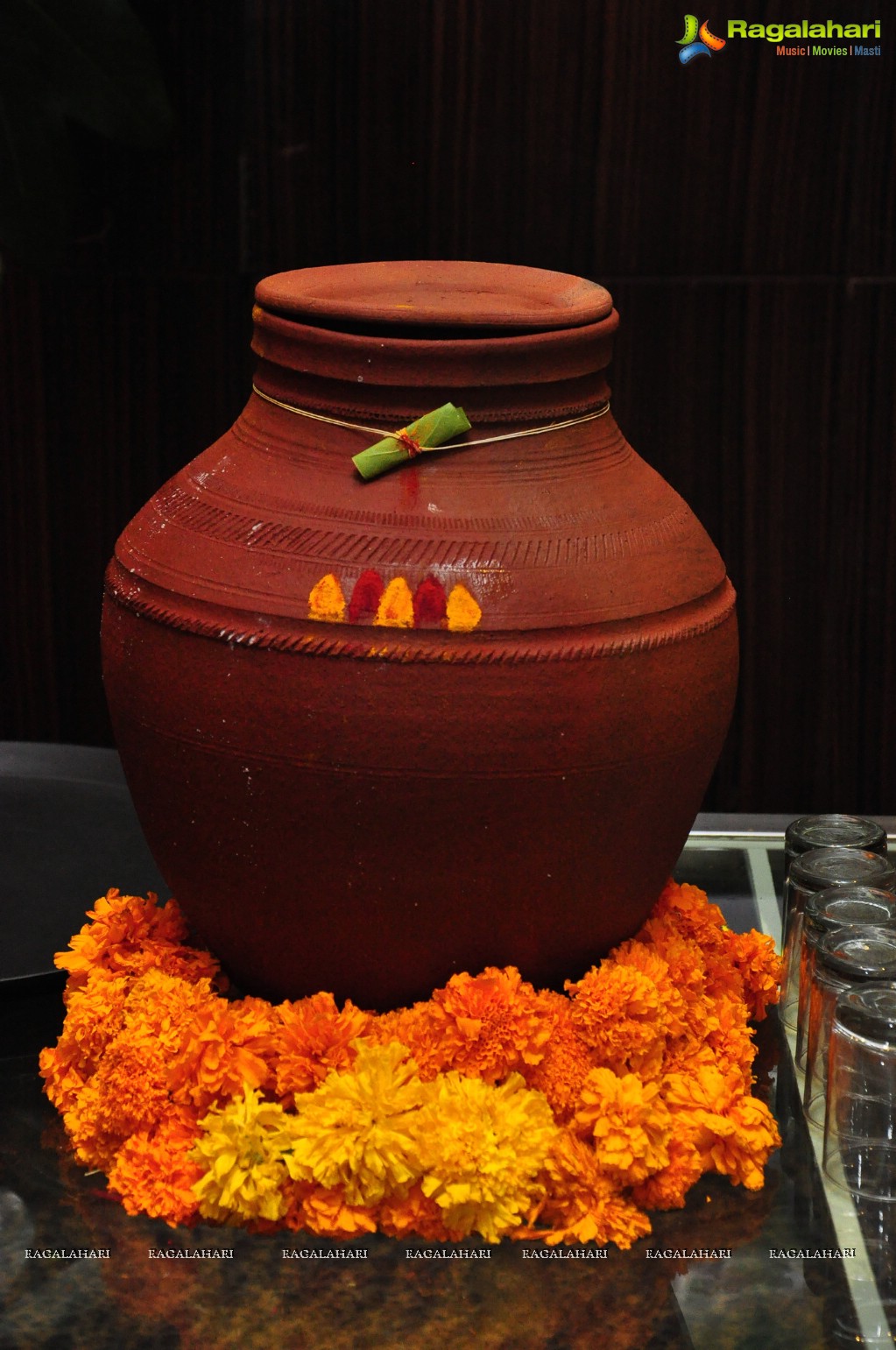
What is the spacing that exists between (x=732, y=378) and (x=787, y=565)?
0.93ft

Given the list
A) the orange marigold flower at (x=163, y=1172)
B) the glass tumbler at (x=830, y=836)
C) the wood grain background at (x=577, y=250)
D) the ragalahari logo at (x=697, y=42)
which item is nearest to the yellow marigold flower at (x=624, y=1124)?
the orange marigold flower at (x=163, y=1172)

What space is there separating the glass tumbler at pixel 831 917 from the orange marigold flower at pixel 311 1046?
46 centimetres

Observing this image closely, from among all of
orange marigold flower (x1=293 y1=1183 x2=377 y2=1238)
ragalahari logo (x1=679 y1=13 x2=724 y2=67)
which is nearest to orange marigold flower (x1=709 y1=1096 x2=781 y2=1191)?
orange marigold flower (x1=293 y1=1183 x2=377 y2=1238)

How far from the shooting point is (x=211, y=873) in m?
1.68

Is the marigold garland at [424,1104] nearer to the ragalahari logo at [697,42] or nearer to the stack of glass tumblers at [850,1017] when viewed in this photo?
the stack of glass tumblers at [850,1017]

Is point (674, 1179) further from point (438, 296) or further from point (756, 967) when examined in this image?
point (438, 296)

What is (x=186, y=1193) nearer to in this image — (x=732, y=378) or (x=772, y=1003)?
(x=772, y=1003)

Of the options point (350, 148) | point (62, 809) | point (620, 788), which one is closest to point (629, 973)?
point (620, 788)

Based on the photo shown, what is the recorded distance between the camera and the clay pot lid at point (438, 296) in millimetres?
1615

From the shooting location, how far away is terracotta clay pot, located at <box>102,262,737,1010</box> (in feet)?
5.11

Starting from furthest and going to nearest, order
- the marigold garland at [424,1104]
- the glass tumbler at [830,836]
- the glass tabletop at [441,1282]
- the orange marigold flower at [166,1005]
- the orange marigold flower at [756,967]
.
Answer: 1. the glass tumbler at [830,836]
2. the orange marigold flower at [756,967]
3. the orange marigold flower at [166,1005]
4. the marigold garland at [424,1104]
5. the glass tabletop at [441,1282]

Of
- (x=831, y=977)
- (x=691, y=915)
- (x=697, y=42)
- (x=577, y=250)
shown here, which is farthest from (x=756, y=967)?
(x=697, y=42)

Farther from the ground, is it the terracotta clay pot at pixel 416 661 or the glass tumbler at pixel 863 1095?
the terracotta clay pot at pixel 416 661

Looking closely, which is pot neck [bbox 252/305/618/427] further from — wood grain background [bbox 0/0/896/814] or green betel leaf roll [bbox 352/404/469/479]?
wood grain background [bbox 0/0/896/814]
